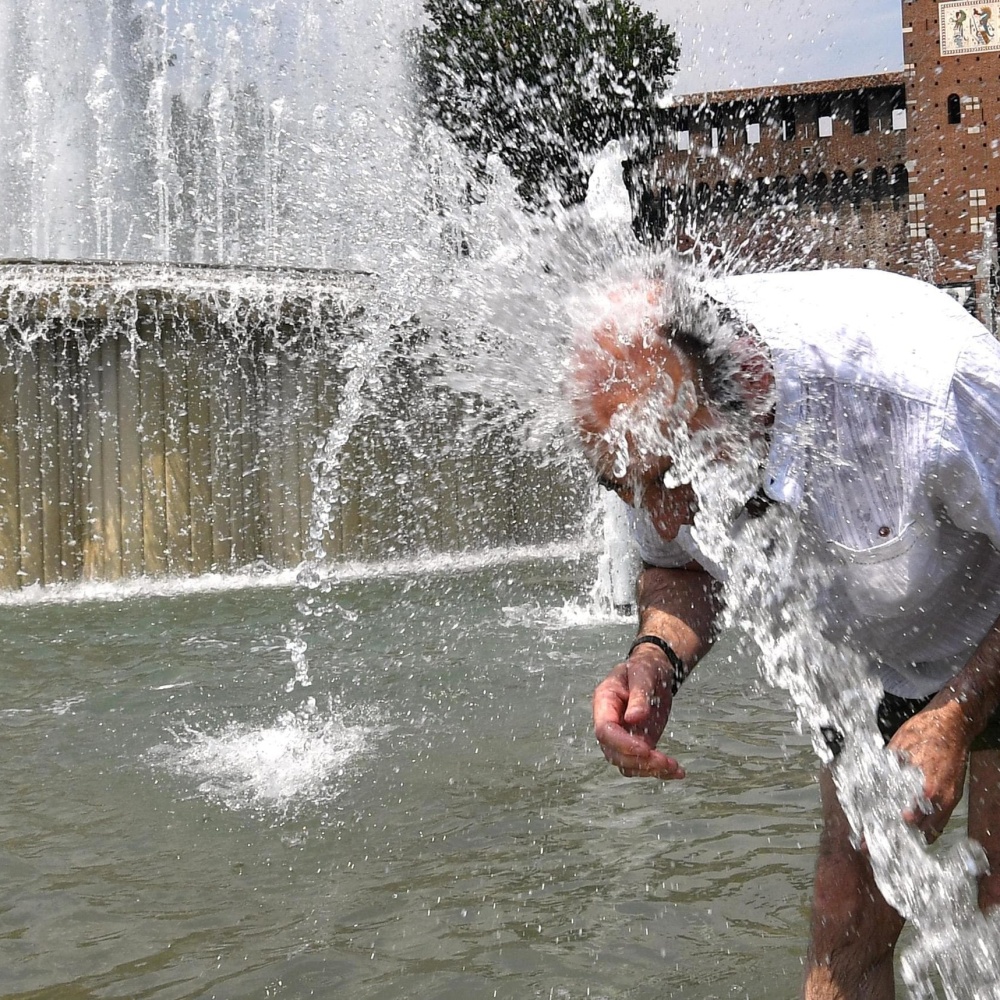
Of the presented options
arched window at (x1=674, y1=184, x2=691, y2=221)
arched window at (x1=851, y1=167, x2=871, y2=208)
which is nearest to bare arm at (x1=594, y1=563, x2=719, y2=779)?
arched window at (x1=674, y1=184, x2=691, y2=221)

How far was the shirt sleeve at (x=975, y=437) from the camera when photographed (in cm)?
179

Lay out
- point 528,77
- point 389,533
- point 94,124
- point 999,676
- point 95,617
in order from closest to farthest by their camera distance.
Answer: point 999,676, point 95,617, point 389,533, point 94,124, point 528,77

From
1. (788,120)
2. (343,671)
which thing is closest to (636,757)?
(343,671)

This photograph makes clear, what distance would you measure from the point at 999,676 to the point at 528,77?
23.6 meters

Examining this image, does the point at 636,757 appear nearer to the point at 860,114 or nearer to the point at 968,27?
the point at 860,114

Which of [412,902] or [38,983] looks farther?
[412,902]

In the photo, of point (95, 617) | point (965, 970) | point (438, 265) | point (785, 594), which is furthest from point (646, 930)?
point (438, 265)

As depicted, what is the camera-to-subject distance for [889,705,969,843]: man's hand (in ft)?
5.61

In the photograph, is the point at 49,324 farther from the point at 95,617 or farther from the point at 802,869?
the point at 802,869

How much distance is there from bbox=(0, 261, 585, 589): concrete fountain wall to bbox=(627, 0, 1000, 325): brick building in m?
28.1

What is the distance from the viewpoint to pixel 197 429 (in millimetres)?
8523

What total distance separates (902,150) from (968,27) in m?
3.95

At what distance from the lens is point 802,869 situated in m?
3.08

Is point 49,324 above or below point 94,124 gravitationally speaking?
below
